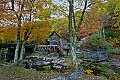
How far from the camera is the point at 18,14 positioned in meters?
18.0

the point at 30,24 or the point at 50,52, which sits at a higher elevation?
the point at 30,24

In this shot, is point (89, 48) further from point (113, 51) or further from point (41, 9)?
point (41, 9)

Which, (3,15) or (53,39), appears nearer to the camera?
(3,15)

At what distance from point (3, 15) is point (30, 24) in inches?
110

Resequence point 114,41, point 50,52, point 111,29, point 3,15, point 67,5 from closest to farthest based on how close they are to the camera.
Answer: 1. point 67,5
2. point 3,15
3. point 50,52
4. point 114,41
5. point 111,29

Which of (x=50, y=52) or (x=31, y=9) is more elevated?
(x=31, y=9)

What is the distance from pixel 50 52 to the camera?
37875 mm

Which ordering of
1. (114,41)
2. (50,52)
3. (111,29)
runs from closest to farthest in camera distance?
(50,52) → (114,41) → (111,29)

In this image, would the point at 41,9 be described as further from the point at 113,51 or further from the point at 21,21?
the point at 113,51

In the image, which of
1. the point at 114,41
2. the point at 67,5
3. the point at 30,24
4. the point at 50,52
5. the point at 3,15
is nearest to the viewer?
the point at 67,5

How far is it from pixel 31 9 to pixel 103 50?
20.8 m

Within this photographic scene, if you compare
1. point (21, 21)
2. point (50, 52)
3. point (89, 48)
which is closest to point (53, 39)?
point (50, 52)

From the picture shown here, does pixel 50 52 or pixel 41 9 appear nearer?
pixel 41 9

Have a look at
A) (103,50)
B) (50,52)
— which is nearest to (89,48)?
(103,50)
